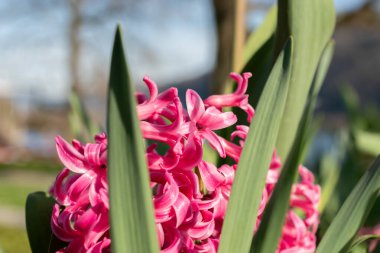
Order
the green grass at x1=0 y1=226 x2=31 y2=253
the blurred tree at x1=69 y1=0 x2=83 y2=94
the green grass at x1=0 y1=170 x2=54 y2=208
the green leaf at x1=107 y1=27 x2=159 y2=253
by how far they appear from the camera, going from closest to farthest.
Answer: the green leaf at x1=107 y1=27 x2=159 y2=253 < the green grass at x1=0 y1=226 x2=31 y2=253 < the green grass at x1=0 y1=170 x2=54 y2=208 < the blurred tree at x1=69 y1=0 x2=83 y2=94

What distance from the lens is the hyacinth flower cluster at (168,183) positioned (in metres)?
0.41

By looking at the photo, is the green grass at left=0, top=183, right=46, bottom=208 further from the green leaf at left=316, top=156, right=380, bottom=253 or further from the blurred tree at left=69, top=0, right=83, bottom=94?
the green leaf at left=316, top=156, right=380, bottom=253

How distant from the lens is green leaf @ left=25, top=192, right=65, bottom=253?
46 centimetres

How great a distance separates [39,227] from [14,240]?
15.2 ft

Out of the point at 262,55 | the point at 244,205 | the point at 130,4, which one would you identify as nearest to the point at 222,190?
the point at 244,205

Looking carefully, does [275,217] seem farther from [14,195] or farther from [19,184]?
[19,184]

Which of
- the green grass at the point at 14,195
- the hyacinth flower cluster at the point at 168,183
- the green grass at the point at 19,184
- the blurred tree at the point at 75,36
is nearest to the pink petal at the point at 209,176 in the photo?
the hyacinth flower cluster at the point at 168,183

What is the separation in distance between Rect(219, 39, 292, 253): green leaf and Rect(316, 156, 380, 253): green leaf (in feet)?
0.20

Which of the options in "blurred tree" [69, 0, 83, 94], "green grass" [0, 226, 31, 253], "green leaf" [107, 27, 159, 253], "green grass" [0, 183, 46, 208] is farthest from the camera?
"blurred tree" [69, 0, 83, 94]

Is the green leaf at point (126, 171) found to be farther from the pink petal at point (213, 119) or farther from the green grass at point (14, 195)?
the green grass at point (14, 195)

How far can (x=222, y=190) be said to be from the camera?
17.9 inches

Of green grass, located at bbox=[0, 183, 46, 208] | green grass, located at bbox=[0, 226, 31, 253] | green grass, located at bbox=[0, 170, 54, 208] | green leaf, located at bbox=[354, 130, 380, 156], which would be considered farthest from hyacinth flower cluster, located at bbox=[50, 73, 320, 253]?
green grass, located at bbox=[0, 183, 46, 208]

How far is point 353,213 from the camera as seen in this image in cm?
40

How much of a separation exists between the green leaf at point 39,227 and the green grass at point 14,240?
380 cm
